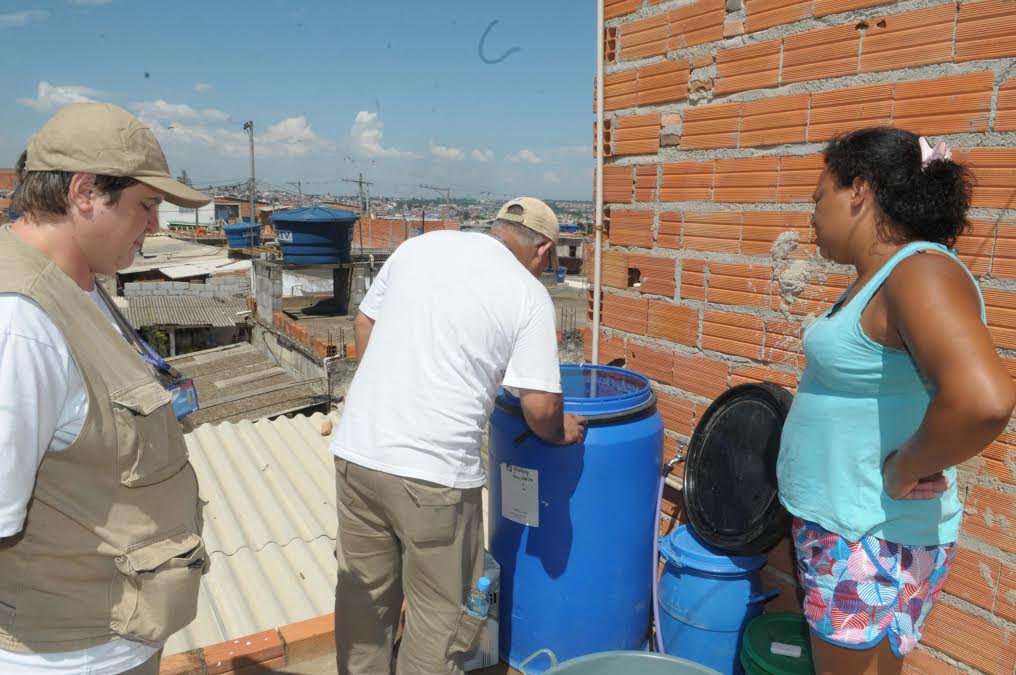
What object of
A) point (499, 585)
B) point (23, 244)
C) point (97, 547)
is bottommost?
point (499, 585)

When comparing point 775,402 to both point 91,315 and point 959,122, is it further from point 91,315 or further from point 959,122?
point 91,315

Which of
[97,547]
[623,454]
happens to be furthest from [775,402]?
[97,547]

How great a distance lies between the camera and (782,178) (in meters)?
2.62

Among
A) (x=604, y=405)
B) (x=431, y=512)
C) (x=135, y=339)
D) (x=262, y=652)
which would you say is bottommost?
(x=262, y=652)

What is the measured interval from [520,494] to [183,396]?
1.25m

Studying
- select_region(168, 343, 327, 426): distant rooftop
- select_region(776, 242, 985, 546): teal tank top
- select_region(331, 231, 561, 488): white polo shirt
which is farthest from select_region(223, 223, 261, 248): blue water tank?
select_region(776, 242, 985, 546): teal tank top

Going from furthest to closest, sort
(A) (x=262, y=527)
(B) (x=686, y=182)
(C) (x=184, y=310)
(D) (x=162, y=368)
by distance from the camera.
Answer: (C) (x=184, y=310) → (A) (x=262, y=527) → (B) (x=686, y=182) → (D) (x=162, y=368)

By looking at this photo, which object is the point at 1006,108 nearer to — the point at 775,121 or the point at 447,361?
the point at 775,121

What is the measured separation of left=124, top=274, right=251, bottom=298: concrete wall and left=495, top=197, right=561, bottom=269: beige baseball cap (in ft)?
87.2

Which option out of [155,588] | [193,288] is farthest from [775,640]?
[193,288]

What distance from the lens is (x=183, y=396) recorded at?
1950 millimetres

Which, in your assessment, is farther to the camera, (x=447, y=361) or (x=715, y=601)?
(x=715, y=601)

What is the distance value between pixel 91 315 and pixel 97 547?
0.48 m

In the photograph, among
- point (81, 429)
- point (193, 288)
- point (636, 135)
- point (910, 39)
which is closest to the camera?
point (81, 429)
